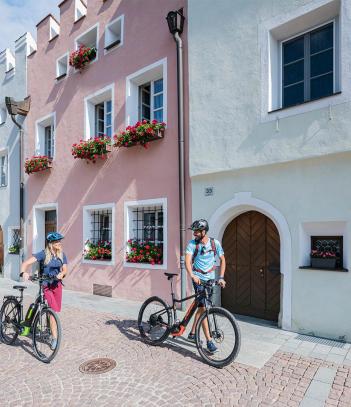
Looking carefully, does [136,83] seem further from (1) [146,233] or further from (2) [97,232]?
(2) [97,232]

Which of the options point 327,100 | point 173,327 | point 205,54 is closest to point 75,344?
point 173,327

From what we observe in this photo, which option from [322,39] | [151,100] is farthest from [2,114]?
[322,39]

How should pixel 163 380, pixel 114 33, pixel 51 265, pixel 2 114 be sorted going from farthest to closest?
pixel 2 114 → pixel 114 33 → pixel 51 265 → pixel 163 380

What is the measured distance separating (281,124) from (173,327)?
12.3 ft

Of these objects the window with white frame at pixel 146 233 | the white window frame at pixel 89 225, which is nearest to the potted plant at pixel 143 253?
the window with white frame at pixel 146 233

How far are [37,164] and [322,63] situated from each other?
8.89 m

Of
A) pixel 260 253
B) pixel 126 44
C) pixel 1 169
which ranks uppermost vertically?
pixel 126 44

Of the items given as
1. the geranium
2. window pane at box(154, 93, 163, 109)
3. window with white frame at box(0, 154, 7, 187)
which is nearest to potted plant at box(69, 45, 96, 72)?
window pane at box(154, 93, 163, 109)

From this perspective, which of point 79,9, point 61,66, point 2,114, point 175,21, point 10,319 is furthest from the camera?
point 2,114

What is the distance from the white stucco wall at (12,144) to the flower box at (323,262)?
1067 centimetres

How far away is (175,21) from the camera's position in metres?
6.90

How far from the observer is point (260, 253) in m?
6.14

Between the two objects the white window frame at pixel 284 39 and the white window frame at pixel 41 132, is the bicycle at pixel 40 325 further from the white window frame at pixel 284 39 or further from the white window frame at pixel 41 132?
the white window frame at pixel 41 132

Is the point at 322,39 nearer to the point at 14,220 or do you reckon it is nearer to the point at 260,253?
the point at 260,253
